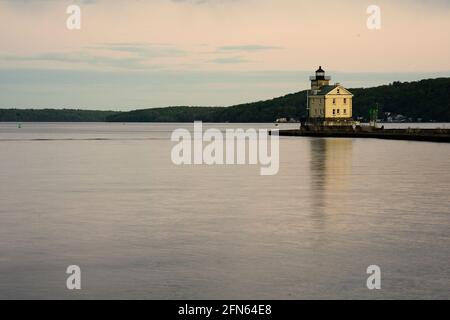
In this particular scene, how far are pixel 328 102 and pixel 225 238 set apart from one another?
12111cm

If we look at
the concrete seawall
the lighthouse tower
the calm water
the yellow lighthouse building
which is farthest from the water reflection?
the lighthouse tower

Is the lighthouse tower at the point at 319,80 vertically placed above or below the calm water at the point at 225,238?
above

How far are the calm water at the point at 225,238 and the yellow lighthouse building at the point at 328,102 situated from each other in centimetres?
9926

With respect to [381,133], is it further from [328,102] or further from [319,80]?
[319,80]

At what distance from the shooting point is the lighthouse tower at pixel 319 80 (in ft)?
479

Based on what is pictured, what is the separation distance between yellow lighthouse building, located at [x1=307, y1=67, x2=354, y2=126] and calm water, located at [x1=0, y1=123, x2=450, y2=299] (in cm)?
9926

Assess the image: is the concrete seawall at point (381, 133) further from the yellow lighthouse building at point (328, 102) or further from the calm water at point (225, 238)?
the calm water at point (225, 238)

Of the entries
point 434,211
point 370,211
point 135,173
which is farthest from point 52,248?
point 135,173

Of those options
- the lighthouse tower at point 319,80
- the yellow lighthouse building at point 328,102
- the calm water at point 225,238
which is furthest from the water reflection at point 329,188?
the lighthouse tower at point 319,80

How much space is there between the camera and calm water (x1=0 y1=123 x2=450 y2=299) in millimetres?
15898

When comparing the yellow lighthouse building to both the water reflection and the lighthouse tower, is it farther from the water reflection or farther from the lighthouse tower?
the water reflection

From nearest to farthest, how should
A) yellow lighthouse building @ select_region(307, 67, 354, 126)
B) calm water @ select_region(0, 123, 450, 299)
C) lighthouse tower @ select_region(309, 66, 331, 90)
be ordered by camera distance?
calm water @ select_region(0, 123, 450, 299) → yellow lighthouse building @ select_region(307, 67, 354, 126) → lighthouse tower @ select_region(309, 66, 331, 90)

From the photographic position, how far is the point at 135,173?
163ft
